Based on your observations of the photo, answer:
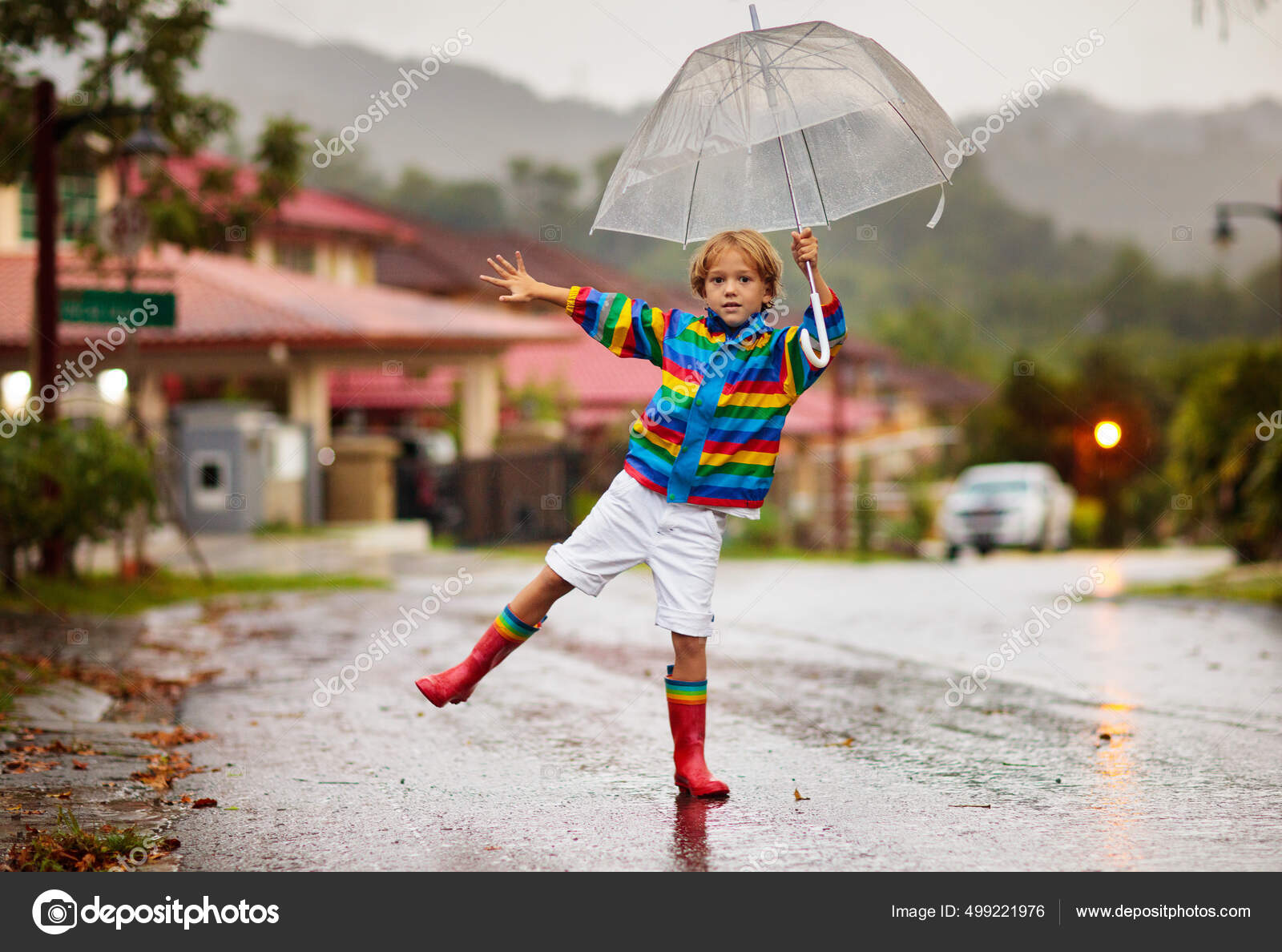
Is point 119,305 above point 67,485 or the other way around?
above

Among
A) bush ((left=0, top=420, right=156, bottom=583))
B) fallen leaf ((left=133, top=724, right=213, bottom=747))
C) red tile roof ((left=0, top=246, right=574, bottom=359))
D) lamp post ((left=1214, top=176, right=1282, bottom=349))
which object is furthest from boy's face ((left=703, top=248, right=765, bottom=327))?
red tile roof ((left=0, top=246, right=574, bottom=359))

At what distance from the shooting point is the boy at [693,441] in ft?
14.7

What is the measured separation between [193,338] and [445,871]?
2050cm

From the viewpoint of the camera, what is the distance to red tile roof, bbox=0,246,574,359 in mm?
22391

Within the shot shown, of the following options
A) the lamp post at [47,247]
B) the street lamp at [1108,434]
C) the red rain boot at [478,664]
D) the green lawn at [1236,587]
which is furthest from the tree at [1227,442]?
the red rain boot at [478,664]

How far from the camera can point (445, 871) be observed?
11.7 feet

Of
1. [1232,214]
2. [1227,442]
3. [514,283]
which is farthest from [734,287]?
[1232,214]

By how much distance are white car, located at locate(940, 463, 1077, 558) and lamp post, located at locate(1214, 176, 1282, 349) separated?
29.7 feet

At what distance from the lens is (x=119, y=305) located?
37.0ft

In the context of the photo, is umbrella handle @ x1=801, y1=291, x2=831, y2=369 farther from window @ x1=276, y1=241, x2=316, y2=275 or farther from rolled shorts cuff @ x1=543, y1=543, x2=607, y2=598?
window @ x1=276, y1=241, x2=316, y2=275

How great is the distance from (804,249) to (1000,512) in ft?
78.5

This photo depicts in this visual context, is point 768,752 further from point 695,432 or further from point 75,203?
point 75,203
